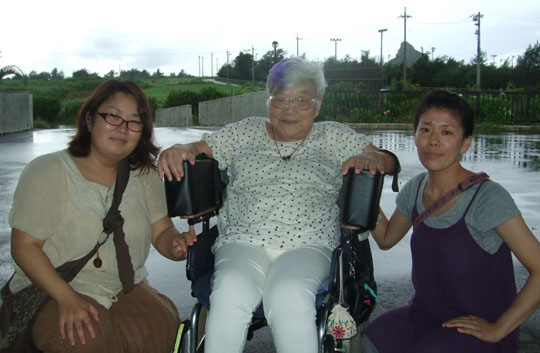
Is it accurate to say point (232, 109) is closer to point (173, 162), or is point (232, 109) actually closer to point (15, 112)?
point (15, 112)

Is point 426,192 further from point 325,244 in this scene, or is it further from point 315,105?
point 315,105

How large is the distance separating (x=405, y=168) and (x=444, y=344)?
734 cm

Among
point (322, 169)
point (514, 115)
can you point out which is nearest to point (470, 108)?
point (322, 169)

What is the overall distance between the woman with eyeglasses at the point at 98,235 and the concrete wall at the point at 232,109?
66.0 feet

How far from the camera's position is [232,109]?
79.2ft

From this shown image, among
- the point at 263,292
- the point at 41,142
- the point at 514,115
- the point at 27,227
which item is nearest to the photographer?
the point at 27,227

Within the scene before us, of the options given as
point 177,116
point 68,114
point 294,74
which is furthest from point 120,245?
point 68,114

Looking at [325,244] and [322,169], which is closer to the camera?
[325,244]

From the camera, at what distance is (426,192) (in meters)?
2.38

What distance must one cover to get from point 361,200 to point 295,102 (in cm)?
70

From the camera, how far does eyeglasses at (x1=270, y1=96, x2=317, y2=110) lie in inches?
109

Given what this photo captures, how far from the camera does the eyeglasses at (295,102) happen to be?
277 cm

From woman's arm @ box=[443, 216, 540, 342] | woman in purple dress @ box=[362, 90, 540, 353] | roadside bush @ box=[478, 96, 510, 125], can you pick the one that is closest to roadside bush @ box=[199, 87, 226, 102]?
roadside bush @ box=[478, 96, 510, 125]

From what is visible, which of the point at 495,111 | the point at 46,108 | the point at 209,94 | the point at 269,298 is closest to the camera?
the point at 269,298
